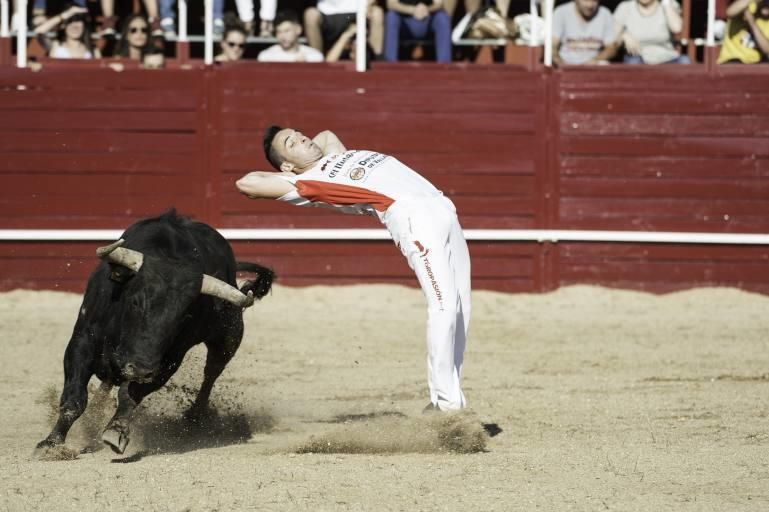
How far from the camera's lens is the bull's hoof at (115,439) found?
518cm

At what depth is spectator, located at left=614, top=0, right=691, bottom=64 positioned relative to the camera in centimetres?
1055

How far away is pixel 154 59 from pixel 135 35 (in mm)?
289

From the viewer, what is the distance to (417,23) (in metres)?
10.6

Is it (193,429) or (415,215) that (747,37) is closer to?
(415,215)

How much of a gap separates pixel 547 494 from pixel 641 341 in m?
4.23

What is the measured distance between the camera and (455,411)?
18.3 ft

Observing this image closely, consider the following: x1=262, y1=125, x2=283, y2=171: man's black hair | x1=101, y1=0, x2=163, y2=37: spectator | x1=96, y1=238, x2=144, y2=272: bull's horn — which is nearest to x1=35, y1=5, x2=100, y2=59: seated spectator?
x1=101, y1=0, x2=163, y2=37: spectator

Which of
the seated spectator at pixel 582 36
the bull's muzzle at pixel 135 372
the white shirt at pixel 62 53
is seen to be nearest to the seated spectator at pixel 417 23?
the seated spectator at pixel 582 36

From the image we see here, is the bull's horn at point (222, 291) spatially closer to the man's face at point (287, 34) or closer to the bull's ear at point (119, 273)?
the bull's ear at point (119, 273)

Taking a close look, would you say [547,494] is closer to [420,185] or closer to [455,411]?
[455,411]

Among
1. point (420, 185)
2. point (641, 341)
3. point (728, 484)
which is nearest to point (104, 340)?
point (420, 185)

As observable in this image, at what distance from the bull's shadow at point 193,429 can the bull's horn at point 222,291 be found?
0.64 meters

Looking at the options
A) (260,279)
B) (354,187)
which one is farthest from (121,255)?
(260,279)

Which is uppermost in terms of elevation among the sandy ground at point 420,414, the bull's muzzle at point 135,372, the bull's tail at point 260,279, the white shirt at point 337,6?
the white shirt at point 337,6
